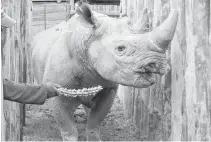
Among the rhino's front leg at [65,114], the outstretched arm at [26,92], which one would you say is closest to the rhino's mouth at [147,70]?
the outstretched arm at [26,92]

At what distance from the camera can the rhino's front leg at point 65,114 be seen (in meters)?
5.38

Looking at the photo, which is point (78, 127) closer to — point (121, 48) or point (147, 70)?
point (121, 48)

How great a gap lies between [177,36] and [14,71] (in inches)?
84.1

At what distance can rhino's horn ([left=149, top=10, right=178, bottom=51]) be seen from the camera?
3.98 m

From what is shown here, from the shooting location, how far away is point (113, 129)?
7.02m

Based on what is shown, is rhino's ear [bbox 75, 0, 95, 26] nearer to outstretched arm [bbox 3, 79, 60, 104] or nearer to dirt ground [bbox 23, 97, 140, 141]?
outstretched arm [bbox 3, 79, 60, 104]

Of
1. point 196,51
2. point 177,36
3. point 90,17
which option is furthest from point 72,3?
point 196,51

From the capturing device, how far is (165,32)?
4.04 m

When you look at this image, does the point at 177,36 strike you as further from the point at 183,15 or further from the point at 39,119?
the point at 39,119

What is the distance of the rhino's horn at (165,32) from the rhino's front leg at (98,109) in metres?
1.66

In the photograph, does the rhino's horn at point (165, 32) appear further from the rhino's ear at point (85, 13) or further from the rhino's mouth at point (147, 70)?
the rhino's ear at point (85, 13)

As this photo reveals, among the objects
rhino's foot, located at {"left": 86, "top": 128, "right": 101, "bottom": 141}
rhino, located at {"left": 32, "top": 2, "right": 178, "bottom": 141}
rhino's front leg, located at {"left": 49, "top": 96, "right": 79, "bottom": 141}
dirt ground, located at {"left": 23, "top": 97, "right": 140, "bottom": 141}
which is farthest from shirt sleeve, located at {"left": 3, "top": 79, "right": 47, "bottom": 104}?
dirt ground, located at {"left": 23, "top": 97, "right": 140, "bottom": 141}

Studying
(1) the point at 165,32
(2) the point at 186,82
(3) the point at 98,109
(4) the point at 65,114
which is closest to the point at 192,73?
(2) the point at 186,82

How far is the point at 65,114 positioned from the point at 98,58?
104 cm
